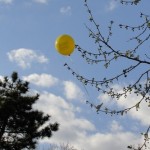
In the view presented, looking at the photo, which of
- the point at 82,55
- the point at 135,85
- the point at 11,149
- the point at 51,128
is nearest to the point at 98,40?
the point at 82,55

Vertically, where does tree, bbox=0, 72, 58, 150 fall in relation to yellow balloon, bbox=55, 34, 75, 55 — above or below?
above

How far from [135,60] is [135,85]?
440mm

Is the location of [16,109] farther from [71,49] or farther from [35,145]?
[71,49]

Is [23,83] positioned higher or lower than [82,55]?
higher

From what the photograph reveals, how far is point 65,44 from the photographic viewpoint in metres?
7.73

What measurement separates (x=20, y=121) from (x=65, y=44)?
1533cm

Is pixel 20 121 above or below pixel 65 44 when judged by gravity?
above

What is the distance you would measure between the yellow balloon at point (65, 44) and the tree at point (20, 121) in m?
14.4

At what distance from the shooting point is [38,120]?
23438mm

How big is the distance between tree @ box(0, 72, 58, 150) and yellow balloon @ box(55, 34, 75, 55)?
14.4m

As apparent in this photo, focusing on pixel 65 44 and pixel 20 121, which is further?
pixel 20 121

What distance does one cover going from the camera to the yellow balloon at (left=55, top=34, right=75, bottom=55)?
7633 millimetres

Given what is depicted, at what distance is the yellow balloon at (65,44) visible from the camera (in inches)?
301

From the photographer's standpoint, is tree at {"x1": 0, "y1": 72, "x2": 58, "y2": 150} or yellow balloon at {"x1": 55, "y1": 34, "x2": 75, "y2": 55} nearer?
yellow balloon at {"x1": 55, "y1": 34, "x2": 75, "y2": 55}
